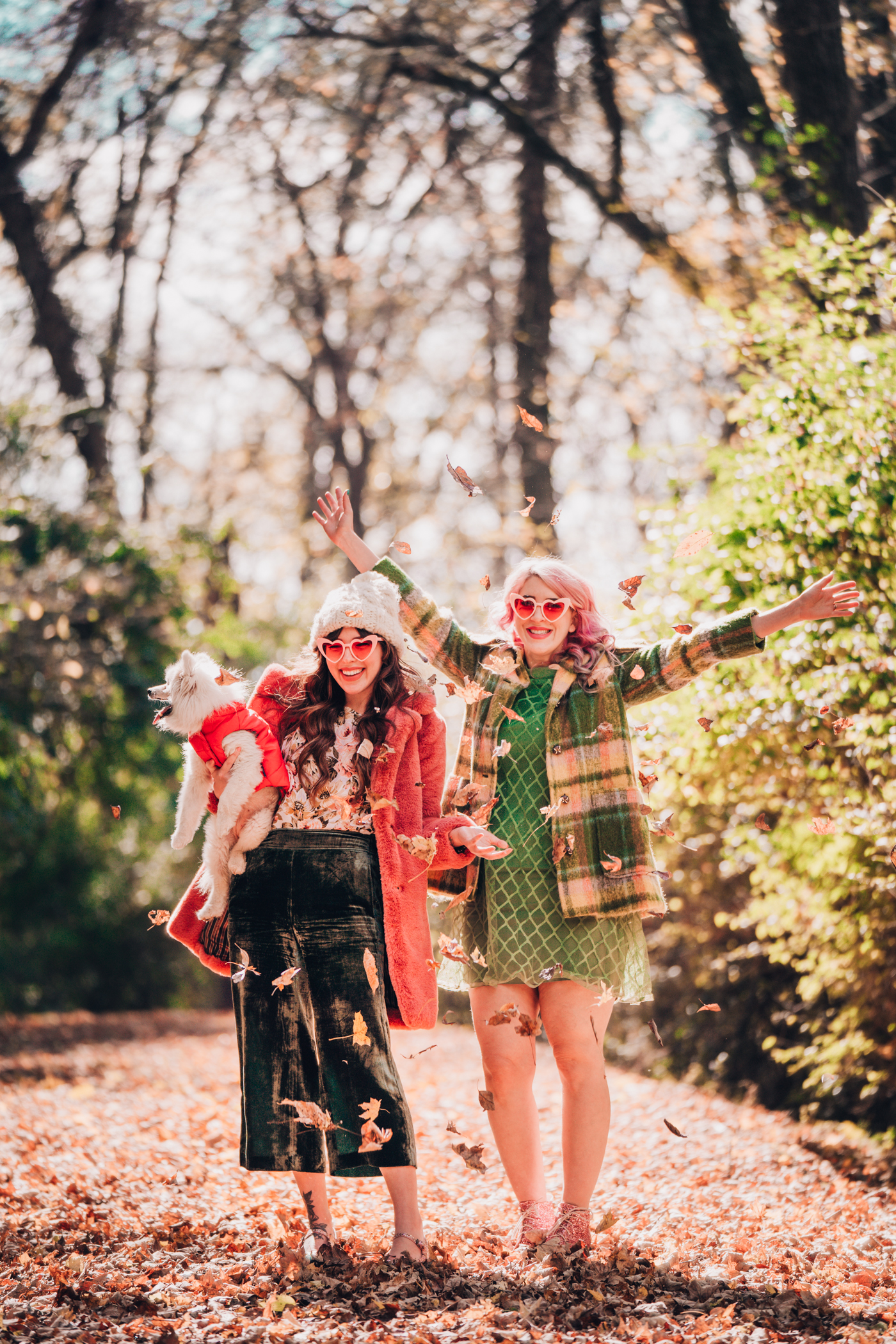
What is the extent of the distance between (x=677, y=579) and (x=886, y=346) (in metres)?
1.28

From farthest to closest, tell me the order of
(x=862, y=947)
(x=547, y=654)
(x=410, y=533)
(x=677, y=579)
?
(x=410, y=533)
(x=677, y=579)
(x=862, y=947)
(x=547, y=654)

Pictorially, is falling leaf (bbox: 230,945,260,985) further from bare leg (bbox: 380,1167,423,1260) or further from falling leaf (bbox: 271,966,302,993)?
bare leg (bbox: 380,1167,423,1260)

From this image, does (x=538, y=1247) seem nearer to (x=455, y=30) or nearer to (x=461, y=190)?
(x=455, y=30)

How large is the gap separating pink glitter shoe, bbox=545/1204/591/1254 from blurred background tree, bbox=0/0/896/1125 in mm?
1888

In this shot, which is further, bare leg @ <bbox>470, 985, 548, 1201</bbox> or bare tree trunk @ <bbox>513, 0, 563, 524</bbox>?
bare tree trunk @ <bbox>513, 0, 563, 524</bbox>

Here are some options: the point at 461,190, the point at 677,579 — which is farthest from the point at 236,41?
the point at 677,579

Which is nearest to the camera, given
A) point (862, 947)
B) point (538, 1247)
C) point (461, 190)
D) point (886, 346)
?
point (538, 1247)

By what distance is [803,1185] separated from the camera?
16.0 ft

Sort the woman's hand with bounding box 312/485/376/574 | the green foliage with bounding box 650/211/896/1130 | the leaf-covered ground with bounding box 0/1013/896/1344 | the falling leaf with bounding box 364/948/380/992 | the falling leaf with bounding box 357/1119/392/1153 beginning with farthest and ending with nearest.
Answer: the green foliage with bounding box 650/211/896/1130 < the woman's hand with bounding box 312/485/376/574 < the falling leaf with bounding box 364/948/380/992 < the falling leaf with bounding box 357/1119/392/1153 < the leaf-covered ground with bounding box 0/1013/896/1344

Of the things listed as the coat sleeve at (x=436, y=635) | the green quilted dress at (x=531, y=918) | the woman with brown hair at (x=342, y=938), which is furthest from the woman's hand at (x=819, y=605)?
the woman with brown hair at (x=342, y=938)

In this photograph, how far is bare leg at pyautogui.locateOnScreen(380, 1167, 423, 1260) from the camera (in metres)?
3.22

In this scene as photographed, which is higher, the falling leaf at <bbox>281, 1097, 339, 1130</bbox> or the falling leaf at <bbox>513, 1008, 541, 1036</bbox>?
the falling leaf at <bbox>513, 1008, 541, 1036</bbox>

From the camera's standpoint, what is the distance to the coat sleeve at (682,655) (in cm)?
331

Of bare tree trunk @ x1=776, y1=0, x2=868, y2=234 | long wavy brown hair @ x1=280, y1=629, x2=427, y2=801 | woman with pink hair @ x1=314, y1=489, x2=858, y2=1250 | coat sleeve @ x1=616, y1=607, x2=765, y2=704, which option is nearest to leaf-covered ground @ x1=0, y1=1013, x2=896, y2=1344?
woman with pink hair @ x1=314, y1=489, x2=858, y2=1250
